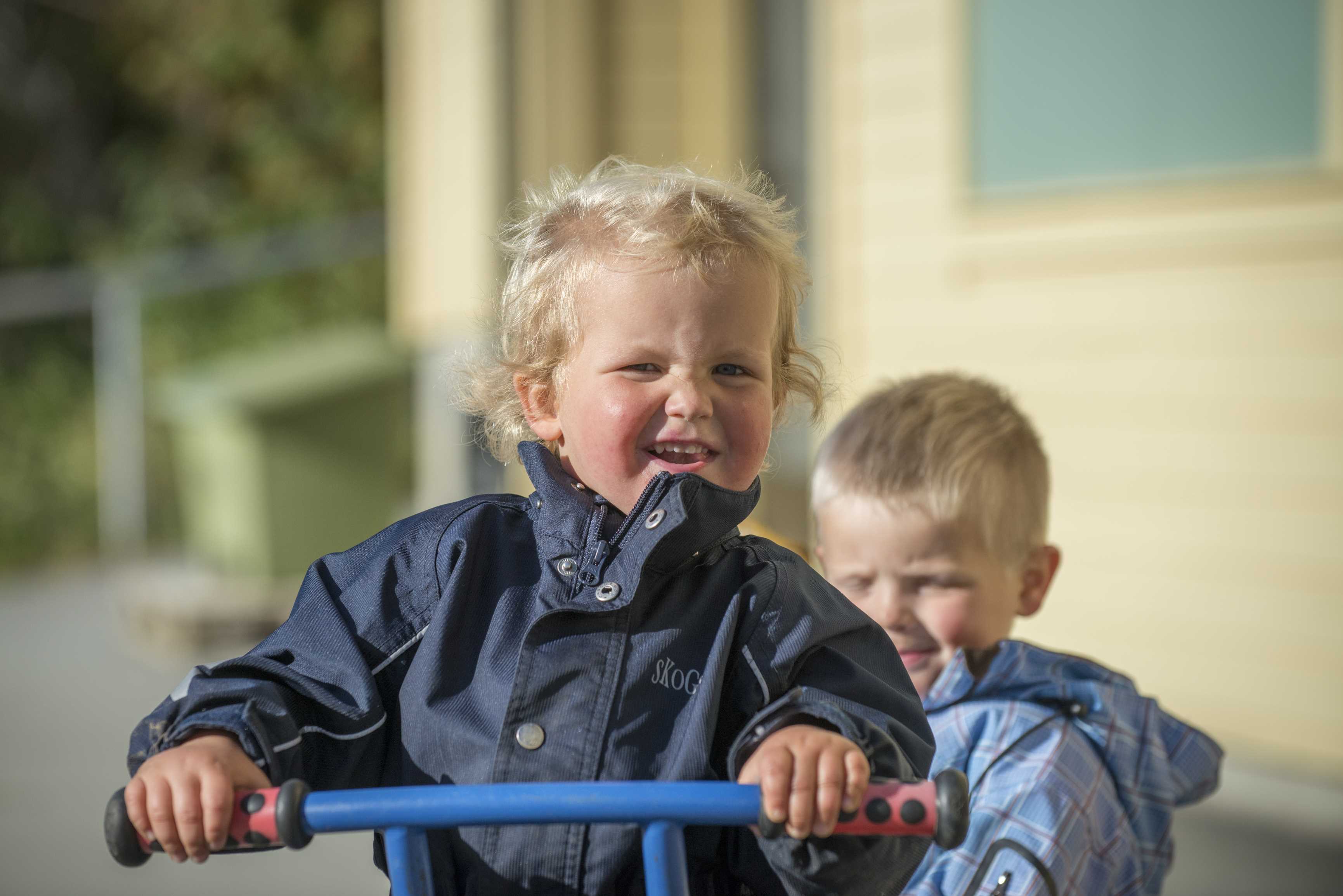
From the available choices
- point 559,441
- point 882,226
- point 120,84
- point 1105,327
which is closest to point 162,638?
point 882,226

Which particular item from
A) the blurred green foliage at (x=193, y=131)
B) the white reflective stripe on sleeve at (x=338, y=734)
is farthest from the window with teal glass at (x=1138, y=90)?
the blurred green foliage at (x=193, y=131)

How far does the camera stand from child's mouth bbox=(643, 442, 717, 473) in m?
1.61

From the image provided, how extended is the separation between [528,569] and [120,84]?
16107 millimetres

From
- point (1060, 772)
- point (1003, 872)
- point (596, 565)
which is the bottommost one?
point (1003, 872)

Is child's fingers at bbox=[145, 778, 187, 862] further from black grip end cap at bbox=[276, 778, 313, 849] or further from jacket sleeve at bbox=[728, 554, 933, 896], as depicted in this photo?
jacket sleeve at bbox=[728, 554, 933, 896]

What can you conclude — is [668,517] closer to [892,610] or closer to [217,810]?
[217,810]

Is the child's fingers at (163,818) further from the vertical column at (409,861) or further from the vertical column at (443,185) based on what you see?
the vertical column at (443,185)

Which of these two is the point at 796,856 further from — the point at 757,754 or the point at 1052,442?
the point at 1052,442

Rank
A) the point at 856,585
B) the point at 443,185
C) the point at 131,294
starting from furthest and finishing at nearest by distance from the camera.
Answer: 1. the point at 131,294
2. the point at 443,185
3. the point at 856,585

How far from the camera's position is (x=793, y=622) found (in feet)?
5.06

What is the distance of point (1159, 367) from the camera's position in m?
4.19

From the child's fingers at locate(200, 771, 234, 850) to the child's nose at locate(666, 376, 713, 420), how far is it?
2.07 ft

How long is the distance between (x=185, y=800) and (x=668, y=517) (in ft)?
1.89

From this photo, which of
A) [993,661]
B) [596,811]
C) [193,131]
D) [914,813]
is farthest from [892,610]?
[193,131]
